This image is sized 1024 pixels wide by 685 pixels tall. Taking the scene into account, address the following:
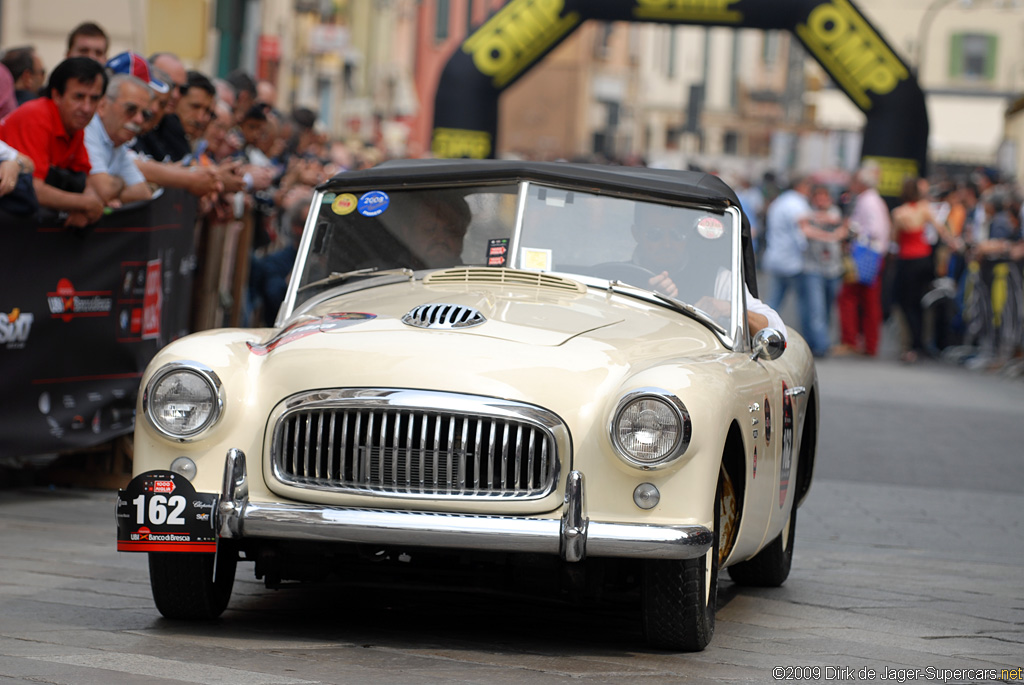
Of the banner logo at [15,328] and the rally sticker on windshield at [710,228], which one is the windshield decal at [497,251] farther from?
the banner logo at [15,328]

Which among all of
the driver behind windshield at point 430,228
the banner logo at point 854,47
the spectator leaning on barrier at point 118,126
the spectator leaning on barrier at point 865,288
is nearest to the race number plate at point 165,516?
the driver behind windshield at point 430,228

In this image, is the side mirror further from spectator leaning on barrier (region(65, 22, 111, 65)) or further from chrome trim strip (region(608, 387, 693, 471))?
spectator leaning on barrier (region(65, 22, 111, 65))

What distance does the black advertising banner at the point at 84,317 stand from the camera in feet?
25.7

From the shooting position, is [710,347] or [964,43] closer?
[710,347]

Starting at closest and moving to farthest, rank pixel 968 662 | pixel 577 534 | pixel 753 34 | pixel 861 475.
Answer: pixel 577 534 < pixel 968 662 < pixel 861 475 < pixel 753 34

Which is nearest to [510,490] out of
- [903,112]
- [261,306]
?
[261,306]

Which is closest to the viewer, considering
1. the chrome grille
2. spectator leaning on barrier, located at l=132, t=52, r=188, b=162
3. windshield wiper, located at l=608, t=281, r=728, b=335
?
the chrome grille

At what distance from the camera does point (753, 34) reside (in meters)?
103

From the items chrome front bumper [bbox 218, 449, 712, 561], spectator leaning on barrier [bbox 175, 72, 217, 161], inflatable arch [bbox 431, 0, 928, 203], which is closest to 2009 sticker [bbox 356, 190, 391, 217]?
chrome front bumper [bbox 218, 449, 712, 561]

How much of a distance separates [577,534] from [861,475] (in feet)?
21.5

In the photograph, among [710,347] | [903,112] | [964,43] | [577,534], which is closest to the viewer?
[577,534]

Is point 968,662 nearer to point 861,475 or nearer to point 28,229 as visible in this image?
point 28,229

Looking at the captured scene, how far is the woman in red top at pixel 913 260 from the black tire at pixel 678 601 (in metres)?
15.6

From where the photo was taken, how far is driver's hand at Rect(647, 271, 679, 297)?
20.6 feet
